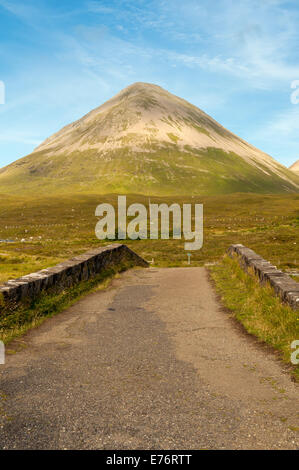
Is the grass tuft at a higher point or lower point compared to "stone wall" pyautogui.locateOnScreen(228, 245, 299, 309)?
lower

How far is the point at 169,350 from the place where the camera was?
7.25 m

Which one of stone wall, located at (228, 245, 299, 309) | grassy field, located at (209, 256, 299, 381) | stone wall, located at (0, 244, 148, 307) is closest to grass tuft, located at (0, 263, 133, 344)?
stone wall, located at (0, 244, 148, 307)

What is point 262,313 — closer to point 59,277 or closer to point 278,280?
point 278,280

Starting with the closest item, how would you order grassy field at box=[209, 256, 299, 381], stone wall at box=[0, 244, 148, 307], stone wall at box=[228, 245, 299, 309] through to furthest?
grassy field at box=[209, 256, 299, 381], stone wall at box=[228, 245, 299, 309], stone wall at box=[0, 244, 148, 307]

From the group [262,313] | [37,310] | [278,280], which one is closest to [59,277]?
[37,310]

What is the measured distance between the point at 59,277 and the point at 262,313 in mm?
5812

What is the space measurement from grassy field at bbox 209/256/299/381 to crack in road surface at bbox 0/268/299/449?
339 mm

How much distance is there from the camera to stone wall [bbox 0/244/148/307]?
8789mm

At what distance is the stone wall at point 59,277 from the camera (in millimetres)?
8789

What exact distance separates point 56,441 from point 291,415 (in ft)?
8.86

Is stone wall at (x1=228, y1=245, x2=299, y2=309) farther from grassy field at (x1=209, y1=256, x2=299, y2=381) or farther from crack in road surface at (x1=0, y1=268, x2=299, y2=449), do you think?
crack in road surface at (x1=0, y1=268, x2=299, y2=449)

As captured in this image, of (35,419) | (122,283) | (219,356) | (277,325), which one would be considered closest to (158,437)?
(35,419)

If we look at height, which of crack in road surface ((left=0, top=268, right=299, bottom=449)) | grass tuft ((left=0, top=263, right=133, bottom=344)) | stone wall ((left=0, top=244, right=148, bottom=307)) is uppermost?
stone wall ((left=0, top=244, right=148, bottom=307))
